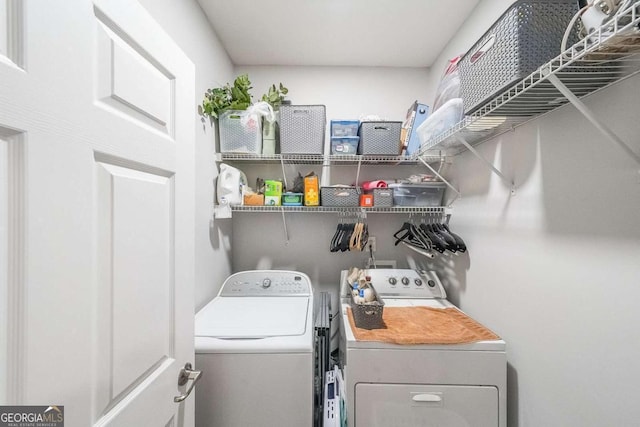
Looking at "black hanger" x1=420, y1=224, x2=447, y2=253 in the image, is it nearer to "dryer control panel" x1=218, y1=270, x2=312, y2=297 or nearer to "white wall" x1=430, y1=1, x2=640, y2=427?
"white wall" x1=430, y1=1, x2=640, y2=427

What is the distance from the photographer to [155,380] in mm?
731

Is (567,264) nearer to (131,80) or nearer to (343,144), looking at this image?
(343,144)

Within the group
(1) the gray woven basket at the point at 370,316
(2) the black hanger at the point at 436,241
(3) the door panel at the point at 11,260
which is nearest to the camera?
(3) the door panel at the point at 11,260

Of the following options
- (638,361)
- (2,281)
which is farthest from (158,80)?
(638,361)

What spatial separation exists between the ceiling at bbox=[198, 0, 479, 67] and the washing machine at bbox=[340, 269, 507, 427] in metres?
1.92

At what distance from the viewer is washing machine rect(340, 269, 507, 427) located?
111 centimetres

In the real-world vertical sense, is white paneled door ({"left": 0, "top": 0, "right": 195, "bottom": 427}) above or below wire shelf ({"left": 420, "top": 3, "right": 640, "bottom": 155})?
below

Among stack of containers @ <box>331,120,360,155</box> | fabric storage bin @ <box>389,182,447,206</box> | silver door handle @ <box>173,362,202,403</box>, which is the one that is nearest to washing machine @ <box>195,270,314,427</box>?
silver door handle @ <box>173,362,202,403</box>

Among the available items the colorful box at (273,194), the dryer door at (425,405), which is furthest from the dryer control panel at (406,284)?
the colorful box at (273,194)

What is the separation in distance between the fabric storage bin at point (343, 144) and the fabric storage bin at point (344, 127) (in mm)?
42

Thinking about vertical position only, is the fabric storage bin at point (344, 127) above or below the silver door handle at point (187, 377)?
above

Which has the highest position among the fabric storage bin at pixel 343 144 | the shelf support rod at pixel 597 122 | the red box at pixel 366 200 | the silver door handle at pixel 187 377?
the fabric storage bin at pixel 343 144

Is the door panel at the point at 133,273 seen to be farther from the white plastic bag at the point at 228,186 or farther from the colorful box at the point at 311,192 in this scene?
the colorful box at the point at 311,192

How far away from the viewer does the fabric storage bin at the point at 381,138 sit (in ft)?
5.49
